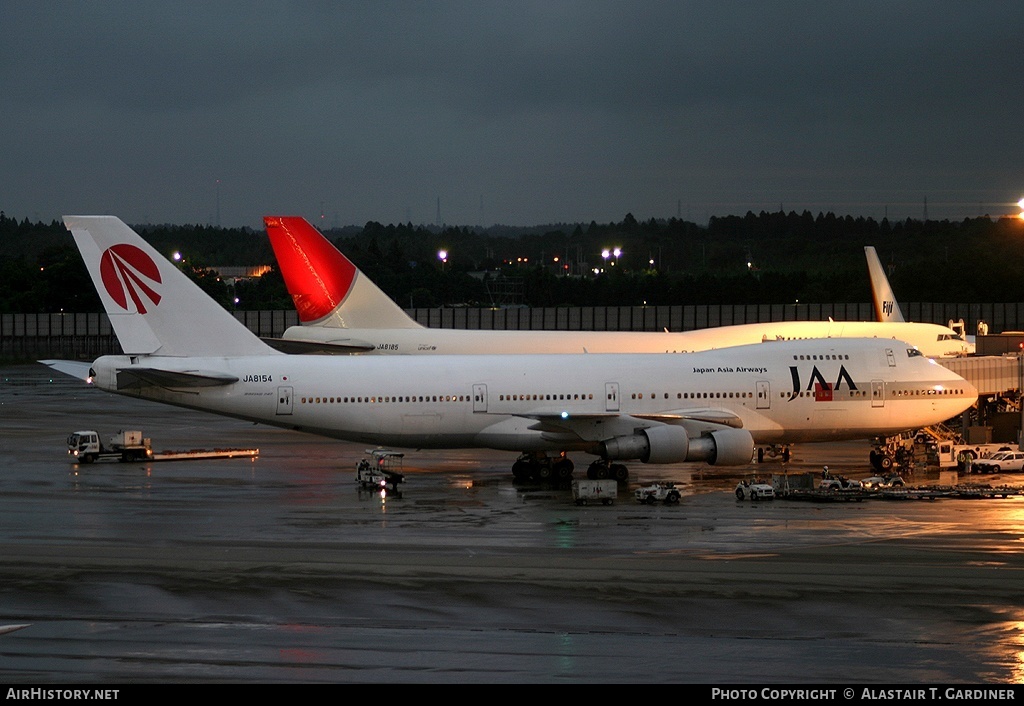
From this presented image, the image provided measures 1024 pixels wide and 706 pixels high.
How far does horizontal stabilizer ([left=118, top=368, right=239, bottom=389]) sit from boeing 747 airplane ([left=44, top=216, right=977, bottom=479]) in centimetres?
5

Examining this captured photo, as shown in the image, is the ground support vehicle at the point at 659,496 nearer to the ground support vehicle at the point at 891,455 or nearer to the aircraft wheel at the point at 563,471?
the aircraft wheel at the point at 563,471

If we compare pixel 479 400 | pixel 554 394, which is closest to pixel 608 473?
pixel 554 394

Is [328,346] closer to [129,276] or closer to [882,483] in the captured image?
[129,276]

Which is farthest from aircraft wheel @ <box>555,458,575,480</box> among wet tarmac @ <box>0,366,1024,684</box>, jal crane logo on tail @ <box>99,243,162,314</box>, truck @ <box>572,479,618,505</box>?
jal crane logo on tail @ <box>99,243,162,314</box>

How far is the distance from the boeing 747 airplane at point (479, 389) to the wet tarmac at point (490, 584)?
1.76m

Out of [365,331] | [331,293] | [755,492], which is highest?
[331,293]

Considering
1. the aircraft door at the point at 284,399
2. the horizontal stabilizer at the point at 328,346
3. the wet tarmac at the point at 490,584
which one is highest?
the horizontal stabilizer at the point at 328,346

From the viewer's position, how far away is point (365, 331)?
59.8 meters

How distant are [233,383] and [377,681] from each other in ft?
76.8

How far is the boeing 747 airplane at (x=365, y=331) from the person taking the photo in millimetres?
59031

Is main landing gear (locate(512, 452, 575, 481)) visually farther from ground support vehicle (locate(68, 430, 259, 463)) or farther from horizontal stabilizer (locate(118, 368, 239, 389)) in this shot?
ground support vehicle (locate(68, 430, 259, 463))

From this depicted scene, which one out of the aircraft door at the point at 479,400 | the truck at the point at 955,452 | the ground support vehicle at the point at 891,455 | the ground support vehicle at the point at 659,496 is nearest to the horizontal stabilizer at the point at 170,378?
the aircraft door at the point at 479,400

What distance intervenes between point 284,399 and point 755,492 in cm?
1525

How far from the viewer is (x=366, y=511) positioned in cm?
3388
